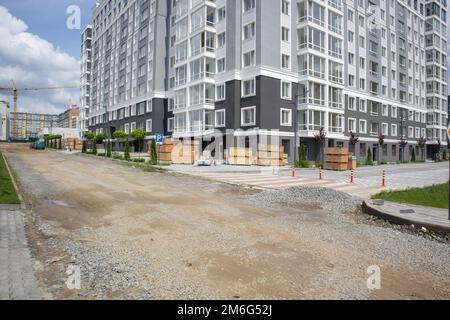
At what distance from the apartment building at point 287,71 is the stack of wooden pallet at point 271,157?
2419 mm

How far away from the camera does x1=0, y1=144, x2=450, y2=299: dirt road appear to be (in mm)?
4184

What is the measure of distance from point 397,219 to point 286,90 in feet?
102

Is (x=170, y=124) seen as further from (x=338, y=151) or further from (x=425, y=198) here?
(x=425, y=198)

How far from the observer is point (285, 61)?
37.5 m

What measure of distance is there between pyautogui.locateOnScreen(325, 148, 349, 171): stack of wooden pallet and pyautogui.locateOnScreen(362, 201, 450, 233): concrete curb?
1844 cm

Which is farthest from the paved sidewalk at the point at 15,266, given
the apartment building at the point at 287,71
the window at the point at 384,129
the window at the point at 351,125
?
the window at the point at 384,129

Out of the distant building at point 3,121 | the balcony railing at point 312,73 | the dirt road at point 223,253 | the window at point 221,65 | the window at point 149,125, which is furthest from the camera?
the distant building at point 3,121

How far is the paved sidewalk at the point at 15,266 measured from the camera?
12.6ft

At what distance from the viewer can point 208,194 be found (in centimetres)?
1280

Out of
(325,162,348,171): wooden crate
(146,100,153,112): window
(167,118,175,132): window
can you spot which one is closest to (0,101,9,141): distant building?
(146,100,153,112): window

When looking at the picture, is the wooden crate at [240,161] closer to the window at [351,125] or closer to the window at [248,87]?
the window at [248,87]

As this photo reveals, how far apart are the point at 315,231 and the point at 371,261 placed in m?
1.97

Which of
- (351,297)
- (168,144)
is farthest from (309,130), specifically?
(351,297)
